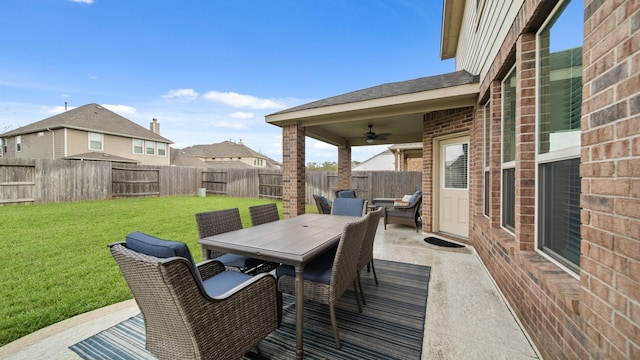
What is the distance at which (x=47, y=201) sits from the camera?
10.5 m

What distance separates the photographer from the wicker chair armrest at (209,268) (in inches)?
90.1

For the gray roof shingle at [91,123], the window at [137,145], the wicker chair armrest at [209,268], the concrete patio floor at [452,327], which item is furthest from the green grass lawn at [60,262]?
the window at [137,145]

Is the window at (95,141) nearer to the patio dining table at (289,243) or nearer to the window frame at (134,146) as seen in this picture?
the window frame at (134,146)

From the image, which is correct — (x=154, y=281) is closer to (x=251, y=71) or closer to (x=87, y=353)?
(x=87, y=353)

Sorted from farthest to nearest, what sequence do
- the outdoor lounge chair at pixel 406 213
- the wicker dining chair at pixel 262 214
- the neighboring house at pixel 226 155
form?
the neighboring house at pixel 226 155
the outdoor lounge chair at pixel 406 213
the wicker dining chair at pixel 262 214

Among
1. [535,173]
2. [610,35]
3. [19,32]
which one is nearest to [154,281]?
[610,35]

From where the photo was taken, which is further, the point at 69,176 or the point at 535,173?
the point at 69,176

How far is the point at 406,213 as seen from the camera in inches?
253

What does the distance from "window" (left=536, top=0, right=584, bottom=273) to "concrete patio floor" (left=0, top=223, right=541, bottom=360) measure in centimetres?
83

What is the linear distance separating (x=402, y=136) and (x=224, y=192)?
1190 centimetres

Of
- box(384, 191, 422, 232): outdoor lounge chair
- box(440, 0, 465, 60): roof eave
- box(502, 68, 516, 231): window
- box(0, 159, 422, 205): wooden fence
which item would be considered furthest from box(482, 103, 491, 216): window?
box(0, 159, 422, 205): wooden fence

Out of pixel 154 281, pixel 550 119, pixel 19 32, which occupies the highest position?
pixel 19 32

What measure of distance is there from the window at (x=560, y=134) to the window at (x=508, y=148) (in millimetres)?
808

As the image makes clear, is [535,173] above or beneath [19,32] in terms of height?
beneath
